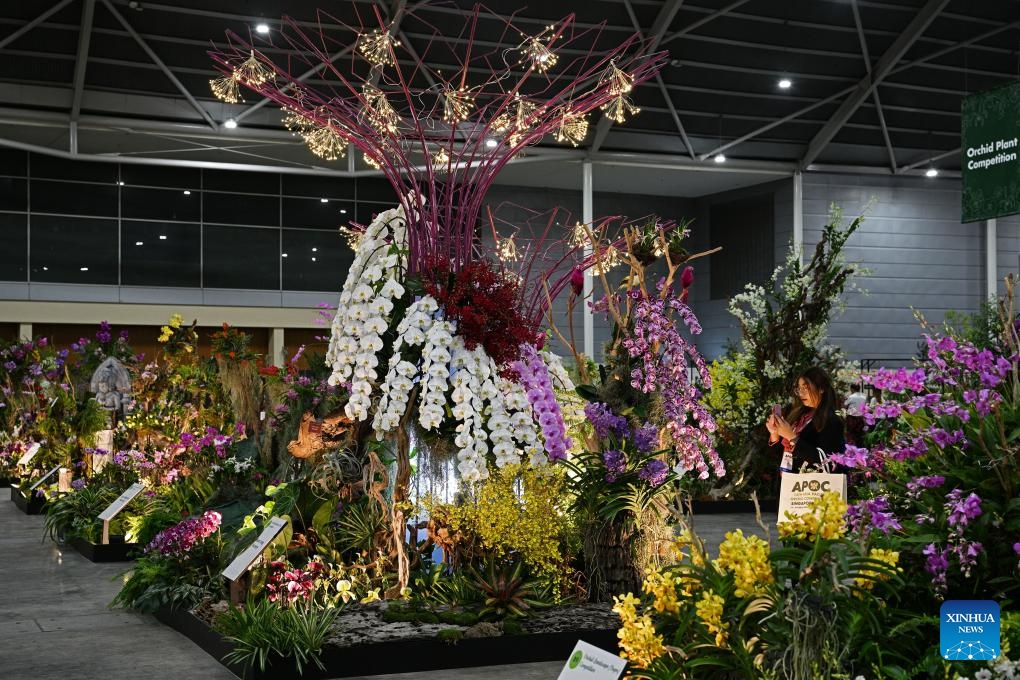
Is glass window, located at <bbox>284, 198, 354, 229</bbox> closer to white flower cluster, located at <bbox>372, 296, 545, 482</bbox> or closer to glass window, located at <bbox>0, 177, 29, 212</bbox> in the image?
glass window, located at <bbox>0, 177, 29, 212</bbox>

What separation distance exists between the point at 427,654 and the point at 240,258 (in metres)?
18.1

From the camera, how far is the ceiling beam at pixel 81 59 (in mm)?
14703

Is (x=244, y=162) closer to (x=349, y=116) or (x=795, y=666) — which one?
(x=349, y=116)

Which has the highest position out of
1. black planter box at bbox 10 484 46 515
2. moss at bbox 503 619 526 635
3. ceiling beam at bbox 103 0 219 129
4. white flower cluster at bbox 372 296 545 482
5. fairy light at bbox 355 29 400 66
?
ceiling beam at bbox 103 0 219 129

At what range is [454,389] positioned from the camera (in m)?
4.57

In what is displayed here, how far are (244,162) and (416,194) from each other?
1564cm

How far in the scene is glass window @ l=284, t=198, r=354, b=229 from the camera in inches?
861

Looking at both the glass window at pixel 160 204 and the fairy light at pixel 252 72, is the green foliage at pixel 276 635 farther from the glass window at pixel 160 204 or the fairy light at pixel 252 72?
the glass window at pixel 160 204

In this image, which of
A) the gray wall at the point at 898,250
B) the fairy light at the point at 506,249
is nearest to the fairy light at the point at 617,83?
the fairy light at the point at 506,249

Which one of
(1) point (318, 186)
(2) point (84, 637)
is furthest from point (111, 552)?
(1) point (318, 186)

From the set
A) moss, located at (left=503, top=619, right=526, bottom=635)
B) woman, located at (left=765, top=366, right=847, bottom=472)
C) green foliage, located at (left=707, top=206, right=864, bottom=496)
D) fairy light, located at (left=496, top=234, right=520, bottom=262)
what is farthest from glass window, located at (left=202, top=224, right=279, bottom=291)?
moss, located at (left=503, top=619, right=526, bottom=635)

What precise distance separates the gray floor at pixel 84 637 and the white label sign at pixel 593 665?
1.33 m

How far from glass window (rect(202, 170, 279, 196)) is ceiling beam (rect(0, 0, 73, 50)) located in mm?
5984

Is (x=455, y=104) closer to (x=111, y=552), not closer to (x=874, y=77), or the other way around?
(x=111, y=552)
